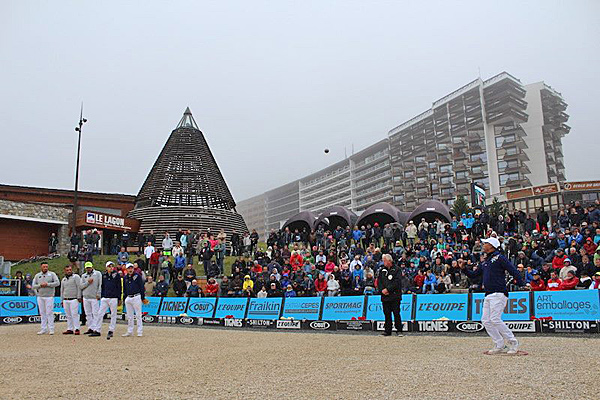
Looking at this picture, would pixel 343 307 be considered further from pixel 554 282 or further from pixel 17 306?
pixel 17 306

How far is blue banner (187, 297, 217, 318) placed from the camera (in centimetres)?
1892

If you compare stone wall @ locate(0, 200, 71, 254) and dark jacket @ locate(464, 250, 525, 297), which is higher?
stone wall @ locate(0, 200, 71, 254)

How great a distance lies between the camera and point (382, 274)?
13.0m

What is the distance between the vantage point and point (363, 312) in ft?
51.8

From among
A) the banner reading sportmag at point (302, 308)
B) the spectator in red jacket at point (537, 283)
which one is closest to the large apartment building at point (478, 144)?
the spectator in red jacket at point (537, 283)

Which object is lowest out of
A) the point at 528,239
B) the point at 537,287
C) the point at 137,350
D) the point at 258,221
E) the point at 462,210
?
the point at 137,350

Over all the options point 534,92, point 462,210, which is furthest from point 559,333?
point 534,92

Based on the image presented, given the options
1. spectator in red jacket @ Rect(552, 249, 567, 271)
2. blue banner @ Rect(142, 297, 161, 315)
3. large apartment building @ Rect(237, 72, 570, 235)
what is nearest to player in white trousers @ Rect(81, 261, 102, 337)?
blue banner @ Rect(142, 297, 161, 315)

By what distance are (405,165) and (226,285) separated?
9288 centimetres

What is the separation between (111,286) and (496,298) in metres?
9.37

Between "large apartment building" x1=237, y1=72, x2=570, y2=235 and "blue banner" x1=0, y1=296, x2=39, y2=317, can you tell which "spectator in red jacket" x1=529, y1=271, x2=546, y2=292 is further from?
"large apartment building" x1=237, y1=72, x2=570, y2=235

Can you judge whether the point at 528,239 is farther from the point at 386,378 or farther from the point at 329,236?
the point at 386,378

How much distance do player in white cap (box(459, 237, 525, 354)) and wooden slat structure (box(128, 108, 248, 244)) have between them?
35390mm

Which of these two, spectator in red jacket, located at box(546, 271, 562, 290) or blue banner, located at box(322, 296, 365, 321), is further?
blue banner, located at box(322, 296, 365, 321)
